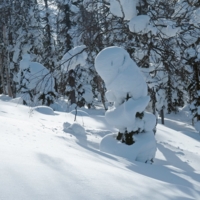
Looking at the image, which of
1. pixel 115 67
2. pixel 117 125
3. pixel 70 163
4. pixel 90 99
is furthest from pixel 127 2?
pixel 90 99

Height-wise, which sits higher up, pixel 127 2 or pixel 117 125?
pixel 127 2

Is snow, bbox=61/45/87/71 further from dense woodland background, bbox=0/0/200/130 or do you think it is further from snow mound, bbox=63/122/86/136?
snow mound, bbox=63/122/86/136

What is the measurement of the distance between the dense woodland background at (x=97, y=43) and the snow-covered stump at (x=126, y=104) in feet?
2.03

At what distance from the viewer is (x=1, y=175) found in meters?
2.59

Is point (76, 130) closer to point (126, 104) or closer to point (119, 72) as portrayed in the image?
point (126, 104)

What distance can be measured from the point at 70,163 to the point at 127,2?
445 cm

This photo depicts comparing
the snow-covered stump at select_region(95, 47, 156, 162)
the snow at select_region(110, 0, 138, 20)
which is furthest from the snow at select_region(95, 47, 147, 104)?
the snow at select_region(110, 0, 138, 20)

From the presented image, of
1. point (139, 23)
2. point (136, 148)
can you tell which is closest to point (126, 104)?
point (136, 148)

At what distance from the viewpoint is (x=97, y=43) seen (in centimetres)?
663

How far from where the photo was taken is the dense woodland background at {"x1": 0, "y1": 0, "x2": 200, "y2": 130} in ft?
20.8

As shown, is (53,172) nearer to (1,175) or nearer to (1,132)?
(1,175)

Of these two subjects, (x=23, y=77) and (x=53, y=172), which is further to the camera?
(x=23, y=77)

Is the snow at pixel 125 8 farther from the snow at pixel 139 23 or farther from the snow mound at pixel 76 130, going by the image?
the snow mound at pixel 76 130

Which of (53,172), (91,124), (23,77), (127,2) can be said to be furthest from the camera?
(23,77)
